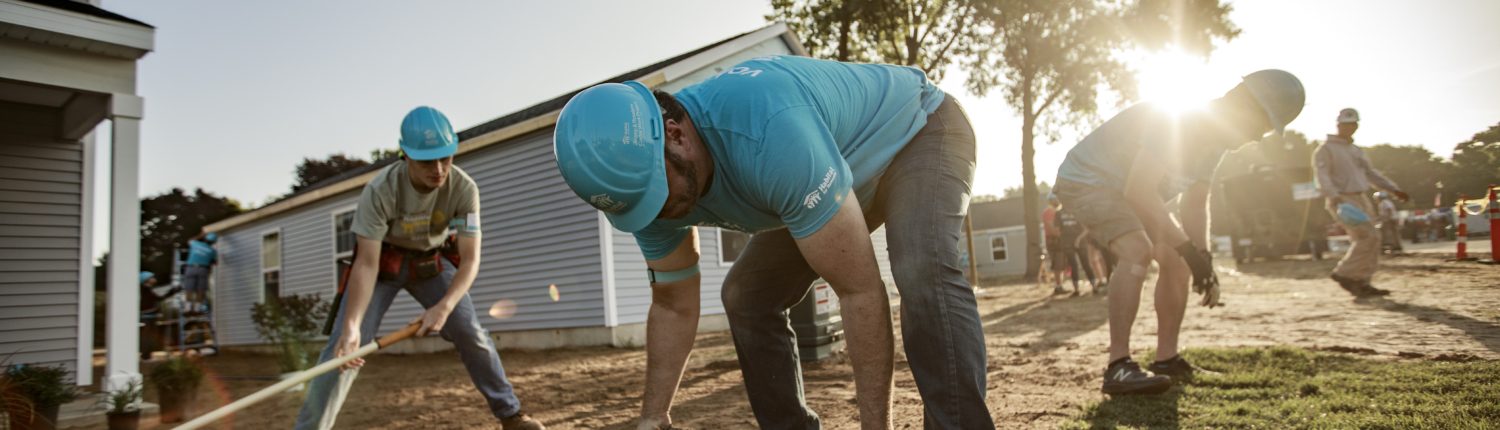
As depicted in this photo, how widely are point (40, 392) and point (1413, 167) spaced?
9028mm

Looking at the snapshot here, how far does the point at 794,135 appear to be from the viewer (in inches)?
62.9

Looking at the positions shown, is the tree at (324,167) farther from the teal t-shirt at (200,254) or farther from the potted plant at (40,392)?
the potted plant at (40,392)

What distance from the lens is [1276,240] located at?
1584cm

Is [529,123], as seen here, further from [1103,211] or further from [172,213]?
[172,213]

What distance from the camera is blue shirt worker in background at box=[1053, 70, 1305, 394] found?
3443 millimetres

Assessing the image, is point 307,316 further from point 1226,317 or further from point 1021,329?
point 1226,317

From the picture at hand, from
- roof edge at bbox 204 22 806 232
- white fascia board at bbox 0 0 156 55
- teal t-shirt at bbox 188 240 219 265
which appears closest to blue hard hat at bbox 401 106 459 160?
white fascia board at bbox 0 0 156 55

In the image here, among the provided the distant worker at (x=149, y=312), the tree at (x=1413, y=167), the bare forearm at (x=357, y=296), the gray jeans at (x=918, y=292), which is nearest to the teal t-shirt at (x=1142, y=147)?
the tree at (x=1413, y=167)

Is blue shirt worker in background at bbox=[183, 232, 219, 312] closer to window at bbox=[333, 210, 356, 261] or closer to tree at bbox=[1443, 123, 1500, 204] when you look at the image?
window at bbox=[333, 210, 356, 261]

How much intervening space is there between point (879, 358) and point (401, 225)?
2.79m

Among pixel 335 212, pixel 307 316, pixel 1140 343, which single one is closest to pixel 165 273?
pixel 335 212

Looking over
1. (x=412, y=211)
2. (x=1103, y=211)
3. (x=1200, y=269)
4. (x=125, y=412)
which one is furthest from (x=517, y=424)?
(x=125, y=412)

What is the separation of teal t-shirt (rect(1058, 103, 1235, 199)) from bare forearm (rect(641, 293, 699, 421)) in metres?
2.50

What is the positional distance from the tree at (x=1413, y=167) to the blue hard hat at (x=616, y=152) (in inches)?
182
